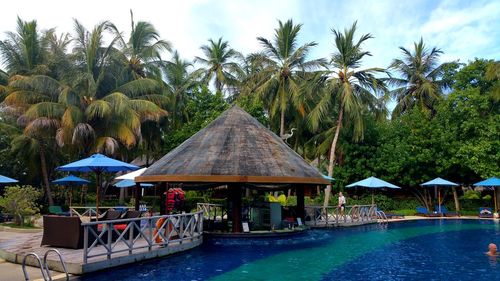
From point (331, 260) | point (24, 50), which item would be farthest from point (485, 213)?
point (24, 50)

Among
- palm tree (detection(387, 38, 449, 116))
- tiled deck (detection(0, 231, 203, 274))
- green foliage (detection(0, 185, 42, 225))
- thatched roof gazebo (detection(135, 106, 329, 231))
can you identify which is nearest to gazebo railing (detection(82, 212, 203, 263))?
tiled deck (detection(0, 231, 203, 274))

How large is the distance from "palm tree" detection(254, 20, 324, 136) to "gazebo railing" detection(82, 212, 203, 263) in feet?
66.6

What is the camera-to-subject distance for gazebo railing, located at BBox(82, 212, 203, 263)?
11.0m

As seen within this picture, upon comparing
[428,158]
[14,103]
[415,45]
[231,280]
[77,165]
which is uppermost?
[415,45]

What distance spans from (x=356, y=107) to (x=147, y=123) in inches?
633

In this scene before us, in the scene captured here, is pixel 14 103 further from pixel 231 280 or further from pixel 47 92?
pixel 231 280

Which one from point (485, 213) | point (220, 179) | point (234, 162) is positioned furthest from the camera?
point (485, 213)

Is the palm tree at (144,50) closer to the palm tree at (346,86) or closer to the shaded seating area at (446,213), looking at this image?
the palm tree at (346,86)

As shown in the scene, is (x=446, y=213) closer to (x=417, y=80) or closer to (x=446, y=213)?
(x=446, y=213)

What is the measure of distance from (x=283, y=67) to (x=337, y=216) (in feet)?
50.8

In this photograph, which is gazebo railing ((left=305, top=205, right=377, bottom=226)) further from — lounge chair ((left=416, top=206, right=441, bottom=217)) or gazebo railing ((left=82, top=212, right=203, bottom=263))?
gazebo railing ((left=82, top=212, right=203, bottom=263))

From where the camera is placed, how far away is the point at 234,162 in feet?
56.8

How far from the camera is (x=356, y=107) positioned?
3203 cm

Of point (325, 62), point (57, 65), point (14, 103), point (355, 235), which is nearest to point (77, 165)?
point (355, 235)
